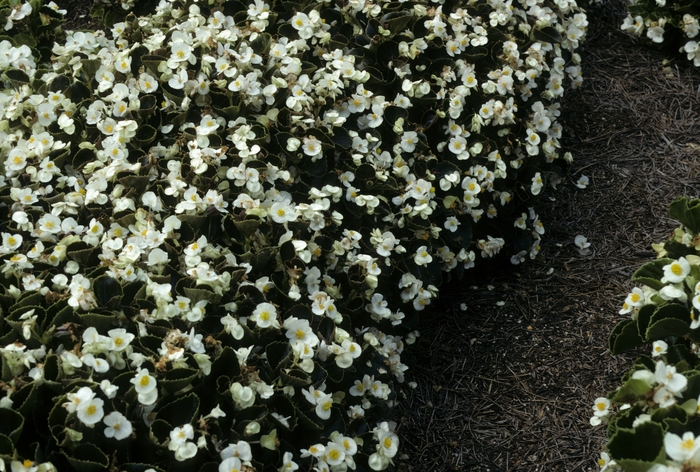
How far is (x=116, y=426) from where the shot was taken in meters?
1.67

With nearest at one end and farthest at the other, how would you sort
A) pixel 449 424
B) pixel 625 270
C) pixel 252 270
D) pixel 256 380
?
pixel 256 380, pixel 252 270, pixel 449 424, pixel 625 270

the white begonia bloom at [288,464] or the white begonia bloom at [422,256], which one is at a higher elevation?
the white begonia bloom at [288,464]

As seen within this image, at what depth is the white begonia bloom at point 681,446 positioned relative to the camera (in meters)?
1.51

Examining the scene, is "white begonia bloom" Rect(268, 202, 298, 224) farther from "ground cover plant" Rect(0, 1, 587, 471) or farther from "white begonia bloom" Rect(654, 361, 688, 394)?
"white begonia bloom" Rect(654, 361, 688, 394)

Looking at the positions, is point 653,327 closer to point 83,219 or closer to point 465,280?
point 465,280

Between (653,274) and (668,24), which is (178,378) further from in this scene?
(668,24)

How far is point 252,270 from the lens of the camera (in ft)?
7.33

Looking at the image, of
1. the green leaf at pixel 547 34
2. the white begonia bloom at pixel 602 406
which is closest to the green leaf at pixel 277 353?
the white begonia bloom at pixel 602 406

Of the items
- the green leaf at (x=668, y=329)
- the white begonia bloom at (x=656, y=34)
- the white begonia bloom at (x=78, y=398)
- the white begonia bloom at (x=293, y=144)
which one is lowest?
the white begonia bloom at (x=656, y=34)

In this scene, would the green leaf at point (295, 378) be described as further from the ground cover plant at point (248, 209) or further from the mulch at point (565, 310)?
the mulch at point (565, 310)

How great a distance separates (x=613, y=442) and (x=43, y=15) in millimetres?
3034

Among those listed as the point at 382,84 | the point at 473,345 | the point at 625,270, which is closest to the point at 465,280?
the point at 473,345

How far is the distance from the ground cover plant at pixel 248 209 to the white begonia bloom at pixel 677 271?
0.91 meters

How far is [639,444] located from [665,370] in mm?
214
